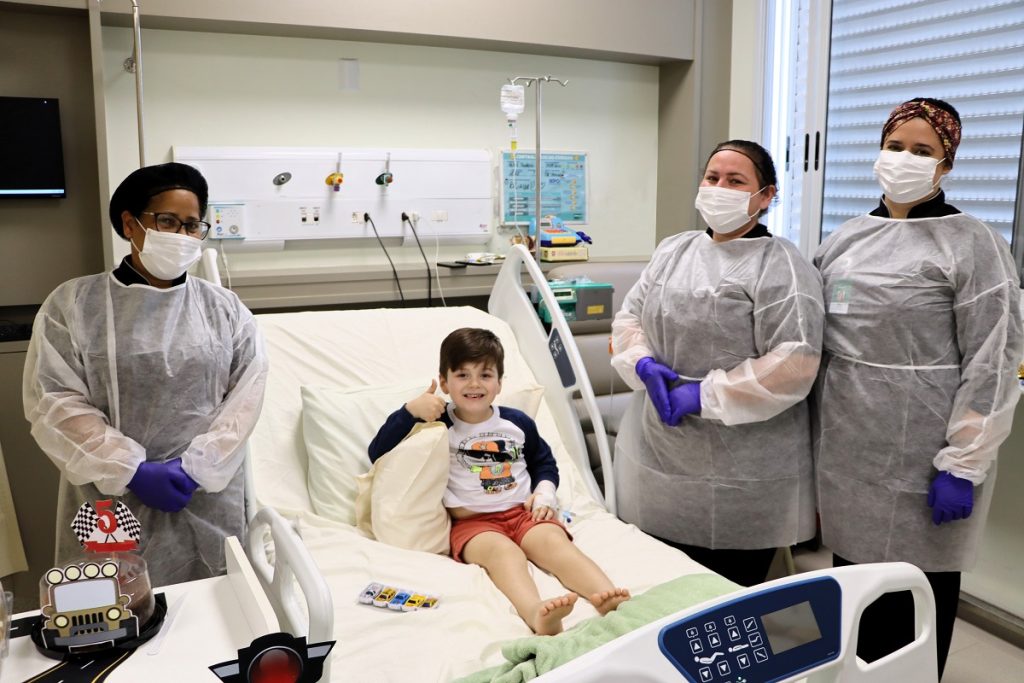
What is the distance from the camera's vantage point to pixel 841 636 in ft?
2.76

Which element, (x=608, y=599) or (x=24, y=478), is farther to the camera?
(x=24, y=478)

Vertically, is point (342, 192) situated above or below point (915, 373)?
above

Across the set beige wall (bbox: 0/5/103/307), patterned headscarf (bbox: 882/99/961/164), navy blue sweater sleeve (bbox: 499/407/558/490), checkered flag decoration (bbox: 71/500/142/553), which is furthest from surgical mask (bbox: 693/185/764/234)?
beige wall (bbox: 0/5/103/307)

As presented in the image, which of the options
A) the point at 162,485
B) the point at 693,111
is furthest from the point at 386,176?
the point at 162,485

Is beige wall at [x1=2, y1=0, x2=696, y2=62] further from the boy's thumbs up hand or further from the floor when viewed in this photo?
the floor

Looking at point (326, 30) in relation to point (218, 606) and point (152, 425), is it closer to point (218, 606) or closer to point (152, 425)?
point (152, 425)

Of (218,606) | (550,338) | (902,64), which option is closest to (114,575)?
(218,606)

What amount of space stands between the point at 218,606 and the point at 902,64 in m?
3.16

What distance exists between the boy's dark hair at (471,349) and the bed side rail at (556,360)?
36 cm

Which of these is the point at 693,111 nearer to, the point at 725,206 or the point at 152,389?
the point at 725,206

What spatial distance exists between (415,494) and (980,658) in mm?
1831

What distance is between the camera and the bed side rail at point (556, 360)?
7.72 ft

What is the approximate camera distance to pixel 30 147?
9.30 ft

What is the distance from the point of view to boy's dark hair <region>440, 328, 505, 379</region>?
6.82 ft
